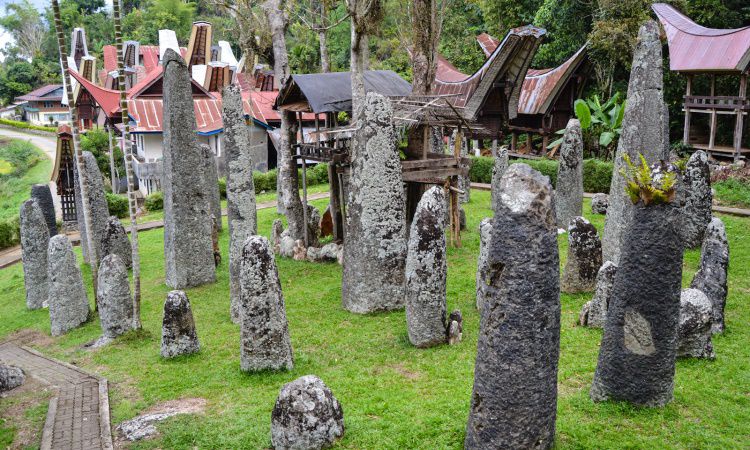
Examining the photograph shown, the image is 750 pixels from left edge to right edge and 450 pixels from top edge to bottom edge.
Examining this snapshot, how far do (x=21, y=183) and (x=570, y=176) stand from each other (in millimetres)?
38562

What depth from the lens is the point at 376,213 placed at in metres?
12.6

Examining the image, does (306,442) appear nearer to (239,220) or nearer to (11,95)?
(239,220)

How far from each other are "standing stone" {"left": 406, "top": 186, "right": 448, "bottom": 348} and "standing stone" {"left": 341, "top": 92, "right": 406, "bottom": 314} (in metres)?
1.98

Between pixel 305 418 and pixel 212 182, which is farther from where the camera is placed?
pixel 212 182

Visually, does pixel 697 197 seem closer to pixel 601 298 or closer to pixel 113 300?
pixel 601 298


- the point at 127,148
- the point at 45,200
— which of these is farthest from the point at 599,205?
the point at 45,200

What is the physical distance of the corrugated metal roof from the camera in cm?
2367

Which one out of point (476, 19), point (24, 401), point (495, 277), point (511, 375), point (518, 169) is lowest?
point (24, 401)

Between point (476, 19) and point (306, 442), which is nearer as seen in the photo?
point (306, 442)

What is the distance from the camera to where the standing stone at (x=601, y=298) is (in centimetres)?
1076

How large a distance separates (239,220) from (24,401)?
198 inches

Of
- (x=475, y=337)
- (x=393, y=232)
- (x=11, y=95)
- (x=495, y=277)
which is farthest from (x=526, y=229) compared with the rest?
(x=11, y=95)

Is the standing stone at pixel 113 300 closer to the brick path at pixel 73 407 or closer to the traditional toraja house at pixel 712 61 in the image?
the brick path at pixel 73 407

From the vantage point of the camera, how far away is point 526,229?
251 inches
